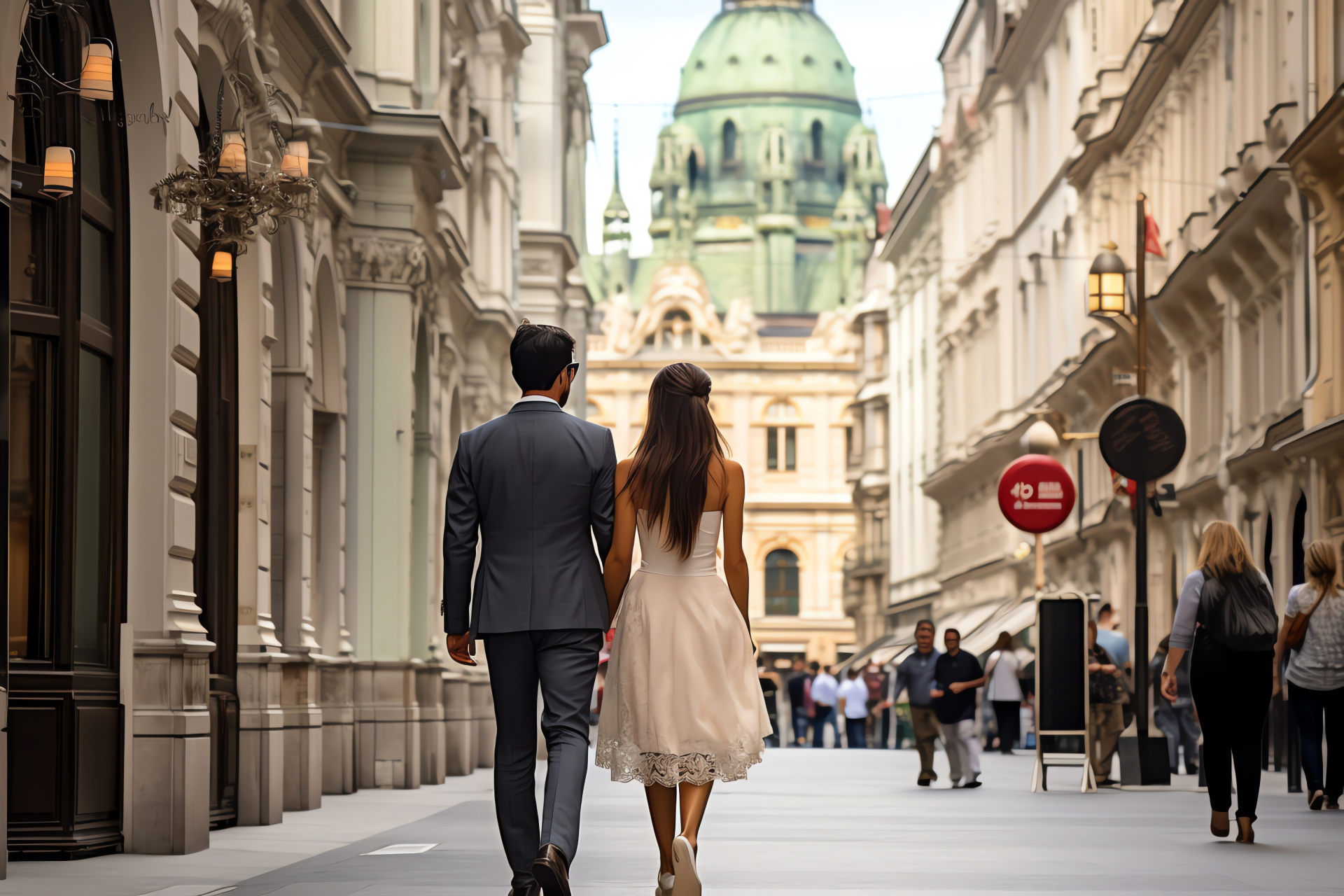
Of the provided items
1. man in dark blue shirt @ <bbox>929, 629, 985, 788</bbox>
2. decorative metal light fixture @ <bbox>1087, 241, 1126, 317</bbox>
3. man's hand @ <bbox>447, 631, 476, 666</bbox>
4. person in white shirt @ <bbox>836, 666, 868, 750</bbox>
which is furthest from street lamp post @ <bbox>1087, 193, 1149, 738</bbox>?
person in white shirt @ <bbox>836, 666, 868, 750</bbox>

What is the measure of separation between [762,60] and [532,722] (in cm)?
14279

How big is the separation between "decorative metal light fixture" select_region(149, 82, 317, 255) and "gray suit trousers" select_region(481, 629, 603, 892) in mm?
4917

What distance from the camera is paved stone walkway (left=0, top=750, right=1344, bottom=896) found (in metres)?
9.89

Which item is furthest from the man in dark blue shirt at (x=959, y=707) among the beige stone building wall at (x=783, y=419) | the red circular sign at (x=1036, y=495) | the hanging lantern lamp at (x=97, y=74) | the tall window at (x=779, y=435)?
the tall window at (x=779, y=435)

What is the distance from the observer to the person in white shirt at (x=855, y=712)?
Result: 144 ft

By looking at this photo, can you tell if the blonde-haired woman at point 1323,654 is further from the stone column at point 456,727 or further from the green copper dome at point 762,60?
the green copper dome at point 762,60

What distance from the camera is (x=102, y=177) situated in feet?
40.4

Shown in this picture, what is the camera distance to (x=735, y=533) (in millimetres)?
8500

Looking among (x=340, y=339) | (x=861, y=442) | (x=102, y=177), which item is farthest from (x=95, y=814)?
(x=861, y=442)

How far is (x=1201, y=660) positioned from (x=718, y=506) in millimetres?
4851

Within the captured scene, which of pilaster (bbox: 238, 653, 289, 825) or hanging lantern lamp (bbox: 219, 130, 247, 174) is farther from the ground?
hanging lantern lamp (bbox: 219, 130, 247, 174)

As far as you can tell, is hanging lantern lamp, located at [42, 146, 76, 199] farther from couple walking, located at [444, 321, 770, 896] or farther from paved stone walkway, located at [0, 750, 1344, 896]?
couple walking, located at [444, 321, 770, 896]

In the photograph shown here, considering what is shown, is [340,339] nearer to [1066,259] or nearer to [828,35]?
[1066,259]

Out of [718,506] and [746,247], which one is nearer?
[718,506]
